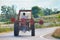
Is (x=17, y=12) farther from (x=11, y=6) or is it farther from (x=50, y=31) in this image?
(x=50, y=31)

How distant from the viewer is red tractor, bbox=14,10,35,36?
1.64 meters

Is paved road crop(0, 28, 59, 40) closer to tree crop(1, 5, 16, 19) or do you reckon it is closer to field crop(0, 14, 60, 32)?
field crop(0, 14, 60, 32)

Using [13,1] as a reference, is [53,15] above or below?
below

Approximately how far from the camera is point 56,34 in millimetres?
1636

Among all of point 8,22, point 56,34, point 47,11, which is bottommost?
point 56,34

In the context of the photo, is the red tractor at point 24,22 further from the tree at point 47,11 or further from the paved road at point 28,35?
the tree at point 47,11

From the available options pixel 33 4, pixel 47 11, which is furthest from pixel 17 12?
pixel 47 11

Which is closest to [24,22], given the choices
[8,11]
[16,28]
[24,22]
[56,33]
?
[24,22]

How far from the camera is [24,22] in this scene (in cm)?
165

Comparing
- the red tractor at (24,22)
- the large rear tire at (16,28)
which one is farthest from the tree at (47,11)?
the large rear tire at (16,28)

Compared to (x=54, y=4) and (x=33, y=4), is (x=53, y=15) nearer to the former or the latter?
(x=54, y=4)

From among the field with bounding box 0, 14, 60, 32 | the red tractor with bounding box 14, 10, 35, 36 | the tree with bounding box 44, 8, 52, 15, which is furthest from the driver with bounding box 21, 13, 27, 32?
the tree with bounding box 44, 8, 52, 15

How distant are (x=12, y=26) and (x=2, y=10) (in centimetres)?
20

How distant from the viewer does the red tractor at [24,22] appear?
1645 millimetres
